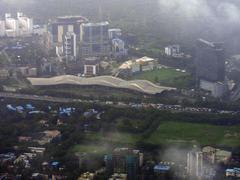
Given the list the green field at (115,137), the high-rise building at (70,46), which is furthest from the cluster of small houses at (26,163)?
the high-rise building at (70,46)

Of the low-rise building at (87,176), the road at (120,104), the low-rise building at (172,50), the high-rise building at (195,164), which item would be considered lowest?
the low-rise building at (87,176)

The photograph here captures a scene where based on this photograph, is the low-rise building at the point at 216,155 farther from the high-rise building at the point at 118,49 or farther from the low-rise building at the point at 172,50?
the high-rise building at the point at 118,49

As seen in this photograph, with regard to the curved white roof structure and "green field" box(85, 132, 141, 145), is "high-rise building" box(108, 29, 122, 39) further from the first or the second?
"green field" box(85, 132, 141, 145)

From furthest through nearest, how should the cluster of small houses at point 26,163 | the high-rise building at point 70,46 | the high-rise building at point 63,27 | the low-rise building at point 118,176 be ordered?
the high-rise building at point 63,27
the high-rise building at point 70,46
the cluster of small houses at point 26,163
the low-rise building at point 118,176

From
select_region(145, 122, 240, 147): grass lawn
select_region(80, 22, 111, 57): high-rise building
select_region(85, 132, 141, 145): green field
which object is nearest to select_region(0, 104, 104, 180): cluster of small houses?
select_region(85, 132, 141, 145): green field

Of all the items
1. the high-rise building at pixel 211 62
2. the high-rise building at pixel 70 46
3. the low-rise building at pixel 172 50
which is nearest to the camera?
the high-rise building at pixel 211 62

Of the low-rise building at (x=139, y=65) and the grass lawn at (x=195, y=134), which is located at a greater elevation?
the low-rise building at (x=139, y=65)

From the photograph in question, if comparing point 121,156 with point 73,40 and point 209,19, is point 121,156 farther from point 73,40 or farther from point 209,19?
point 209,19
